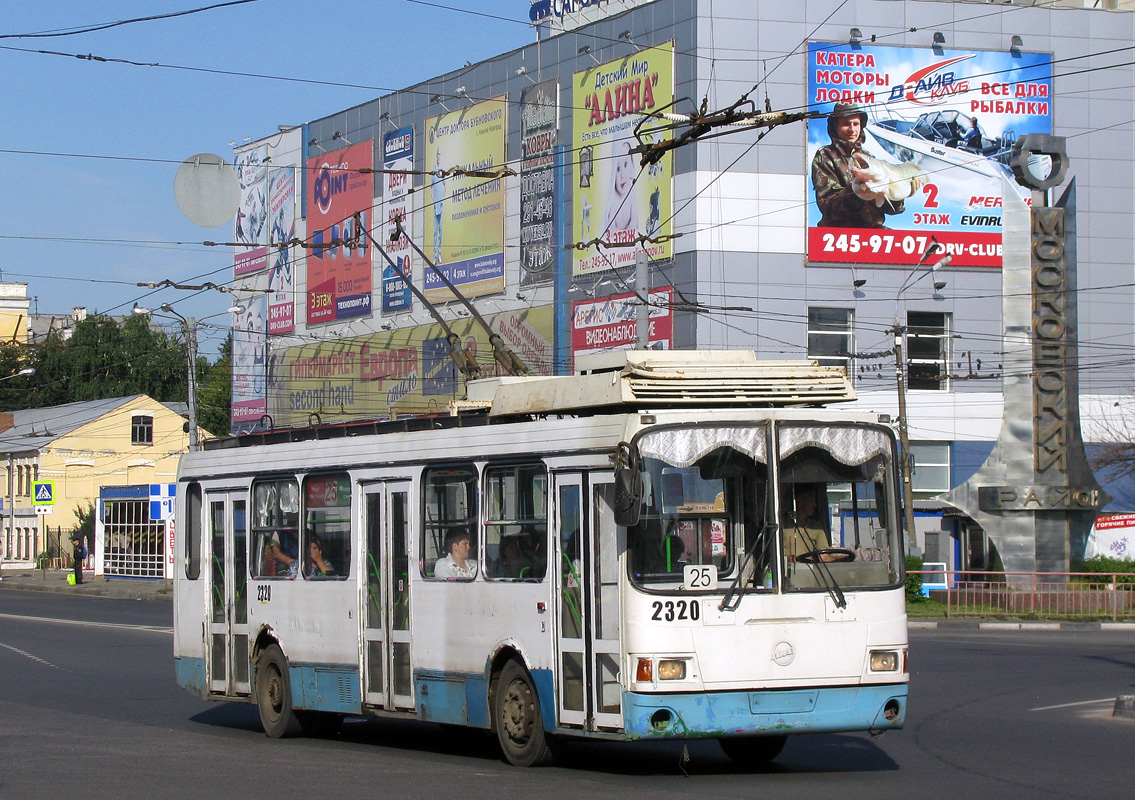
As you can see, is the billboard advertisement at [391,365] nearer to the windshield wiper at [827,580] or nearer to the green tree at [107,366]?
the green tree at [107,366]

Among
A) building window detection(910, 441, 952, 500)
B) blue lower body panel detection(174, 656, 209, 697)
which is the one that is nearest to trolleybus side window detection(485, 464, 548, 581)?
blue lower body panel detection(174, 656, 209, 697)

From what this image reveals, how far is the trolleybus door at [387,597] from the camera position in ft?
39.7

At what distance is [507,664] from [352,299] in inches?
2065

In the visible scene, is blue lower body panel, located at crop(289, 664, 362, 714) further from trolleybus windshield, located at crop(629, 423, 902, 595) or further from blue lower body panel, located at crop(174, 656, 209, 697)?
trolleybus windshield, located at crop(629, 423, 902, 595)

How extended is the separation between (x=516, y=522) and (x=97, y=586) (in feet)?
150

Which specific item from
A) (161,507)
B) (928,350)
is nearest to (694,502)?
(161,507)

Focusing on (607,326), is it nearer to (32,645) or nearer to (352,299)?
(352,299)

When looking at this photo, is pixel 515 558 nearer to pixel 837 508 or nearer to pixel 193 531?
pixel 837 508

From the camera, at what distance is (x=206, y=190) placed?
22.8 m

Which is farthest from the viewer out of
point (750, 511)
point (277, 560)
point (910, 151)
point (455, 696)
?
point (910, 151)

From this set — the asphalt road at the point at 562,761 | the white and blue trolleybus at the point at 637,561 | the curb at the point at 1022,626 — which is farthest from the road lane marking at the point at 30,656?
the curb at the point at 1022,626

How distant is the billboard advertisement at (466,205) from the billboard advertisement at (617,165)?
435 centimetres

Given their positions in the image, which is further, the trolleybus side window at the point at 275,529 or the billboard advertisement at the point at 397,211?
the billboard advertisement at the point at 397,211

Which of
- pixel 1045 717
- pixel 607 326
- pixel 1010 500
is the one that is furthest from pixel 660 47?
pixel 1045 717
